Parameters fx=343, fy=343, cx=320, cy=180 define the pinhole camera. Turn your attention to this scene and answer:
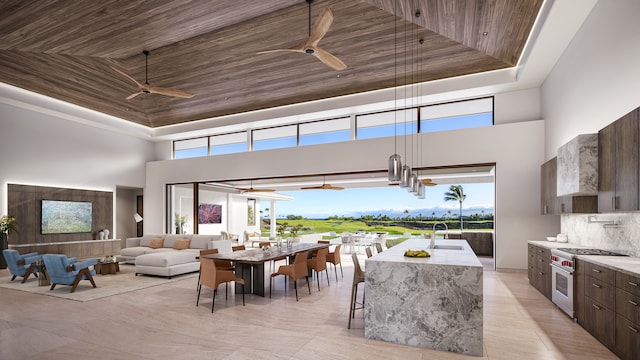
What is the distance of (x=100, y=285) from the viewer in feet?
22.5

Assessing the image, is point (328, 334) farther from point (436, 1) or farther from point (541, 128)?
point (541, 128)

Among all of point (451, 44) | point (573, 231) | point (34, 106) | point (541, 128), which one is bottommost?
point (573, 231)

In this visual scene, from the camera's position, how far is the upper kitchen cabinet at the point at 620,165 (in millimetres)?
3299

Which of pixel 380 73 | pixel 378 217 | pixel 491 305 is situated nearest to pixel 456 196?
pixel 378 217

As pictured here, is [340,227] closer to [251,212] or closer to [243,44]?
[251,212]

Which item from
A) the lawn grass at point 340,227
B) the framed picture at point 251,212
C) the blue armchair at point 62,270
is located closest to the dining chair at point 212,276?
the blue armchair at point 62,270

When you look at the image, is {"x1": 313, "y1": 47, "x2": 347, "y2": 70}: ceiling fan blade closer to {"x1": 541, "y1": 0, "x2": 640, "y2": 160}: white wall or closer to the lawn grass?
{"x1": 541, "y1": 0, "x2": 640, "y2": 160}: white wall

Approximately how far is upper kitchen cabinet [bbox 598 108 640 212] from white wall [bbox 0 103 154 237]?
1243cm

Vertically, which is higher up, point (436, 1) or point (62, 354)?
point (436, 1)

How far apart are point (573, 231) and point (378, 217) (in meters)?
12.6

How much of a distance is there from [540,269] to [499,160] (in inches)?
124

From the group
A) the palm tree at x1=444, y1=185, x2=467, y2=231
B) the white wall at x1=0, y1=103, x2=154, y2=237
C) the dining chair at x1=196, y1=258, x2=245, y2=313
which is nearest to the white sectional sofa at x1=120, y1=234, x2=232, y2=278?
the white wall at x1=0, y1=103, x2=154, y2=237

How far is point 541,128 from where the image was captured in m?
7.84

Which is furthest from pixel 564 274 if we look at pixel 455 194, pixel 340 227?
pixel 340 227
